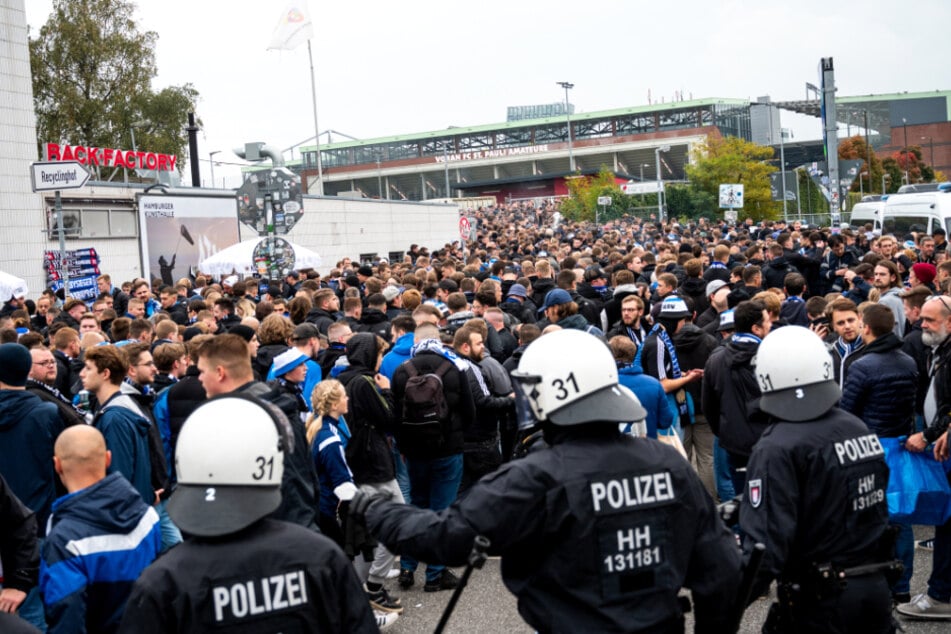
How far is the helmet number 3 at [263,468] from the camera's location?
9.50ft

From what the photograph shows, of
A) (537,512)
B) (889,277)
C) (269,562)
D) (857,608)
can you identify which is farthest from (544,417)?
(889,277)

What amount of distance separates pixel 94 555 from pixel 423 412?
330cm

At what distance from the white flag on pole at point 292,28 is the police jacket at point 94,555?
35.1 metres

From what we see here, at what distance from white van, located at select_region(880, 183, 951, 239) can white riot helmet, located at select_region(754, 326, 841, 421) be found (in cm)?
1842

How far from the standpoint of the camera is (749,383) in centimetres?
703

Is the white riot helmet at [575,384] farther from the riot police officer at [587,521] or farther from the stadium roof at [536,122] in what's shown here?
the stadium roof at [536,122]

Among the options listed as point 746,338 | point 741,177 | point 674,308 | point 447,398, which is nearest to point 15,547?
point 447,398

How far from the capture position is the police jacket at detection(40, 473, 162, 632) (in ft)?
13.2

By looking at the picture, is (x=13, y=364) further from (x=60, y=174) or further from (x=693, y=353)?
(x=60, y=174)

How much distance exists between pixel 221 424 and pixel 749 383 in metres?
4.93

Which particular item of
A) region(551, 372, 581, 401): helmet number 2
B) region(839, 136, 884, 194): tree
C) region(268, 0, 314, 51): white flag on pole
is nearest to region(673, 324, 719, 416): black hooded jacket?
region(551, 372, 581, 401): helmet number 2

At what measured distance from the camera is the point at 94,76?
48000 mm

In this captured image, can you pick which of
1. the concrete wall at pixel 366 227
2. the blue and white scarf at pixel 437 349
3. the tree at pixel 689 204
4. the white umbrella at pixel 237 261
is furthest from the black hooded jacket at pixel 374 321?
the tree at pixel 689 204

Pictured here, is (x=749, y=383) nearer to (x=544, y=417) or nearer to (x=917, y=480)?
(x=917, y=480)
